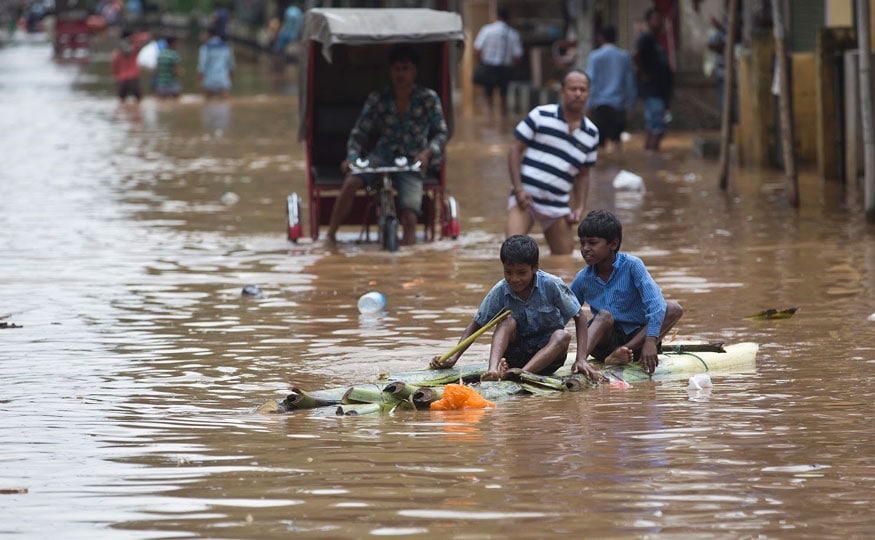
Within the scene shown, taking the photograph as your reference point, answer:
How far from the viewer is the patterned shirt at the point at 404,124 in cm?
1354

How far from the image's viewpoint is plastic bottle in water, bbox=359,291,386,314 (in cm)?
1054

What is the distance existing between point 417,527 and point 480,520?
208 millimetres

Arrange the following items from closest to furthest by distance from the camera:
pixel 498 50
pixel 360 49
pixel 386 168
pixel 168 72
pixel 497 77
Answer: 1. pixel 386 168
2. pixel 360 49
3. pixel 498 50
4. pixel 497 77
5. pixel 168 72

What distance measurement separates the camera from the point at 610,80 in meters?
22.5

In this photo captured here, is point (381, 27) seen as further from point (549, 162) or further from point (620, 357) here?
point (620, 357)

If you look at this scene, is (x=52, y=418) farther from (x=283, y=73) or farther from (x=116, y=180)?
(x=283, y=73)

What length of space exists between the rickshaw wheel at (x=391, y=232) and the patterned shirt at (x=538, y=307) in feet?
17.8

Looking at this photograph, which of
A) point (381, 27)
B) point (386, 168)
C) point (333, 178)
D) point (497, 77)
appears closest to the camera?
point (386, 168)

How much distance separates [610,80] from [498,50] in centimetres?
819

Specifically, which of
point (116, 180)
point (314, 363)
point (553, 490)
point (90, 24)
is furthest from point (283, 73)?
point (553, 490)

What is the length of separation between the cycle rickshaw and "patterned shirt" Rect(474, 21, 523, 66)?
15471 millimetres

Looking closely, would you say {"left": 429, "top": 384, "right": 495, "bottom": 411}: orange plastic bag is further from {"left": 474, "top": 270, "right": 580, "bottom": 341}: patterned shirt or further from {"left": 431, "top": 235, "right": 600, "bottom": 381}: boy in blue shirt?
{"left": 474, "top": 270, "right": 580, "bottom": 341}: patterned shirt

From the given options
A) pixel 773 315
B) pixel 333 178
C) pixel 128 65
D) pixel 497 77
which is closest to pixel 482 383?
pixel 773 315

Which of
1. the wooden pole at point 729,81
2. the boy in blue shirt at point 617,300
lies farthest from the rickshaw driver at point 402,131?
the boy in blue shirt at point 617,300
